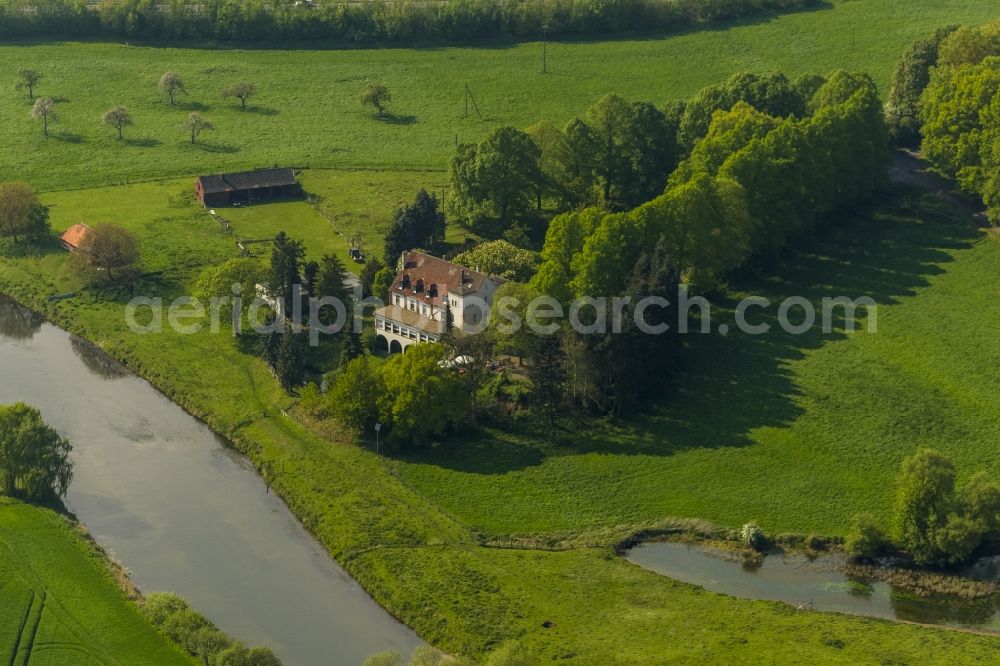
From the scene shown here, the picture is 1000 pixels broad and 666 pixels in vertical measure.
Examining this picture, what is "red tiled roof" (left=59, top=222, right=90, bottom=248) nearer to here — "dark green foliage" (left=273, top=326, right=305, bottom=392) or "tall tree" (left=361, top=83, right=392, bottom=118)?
"dark green foliage" (left=273, top=326, right=305, bottom=392)

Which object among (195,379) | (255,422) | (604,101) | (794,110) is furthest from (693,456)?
(794,110)

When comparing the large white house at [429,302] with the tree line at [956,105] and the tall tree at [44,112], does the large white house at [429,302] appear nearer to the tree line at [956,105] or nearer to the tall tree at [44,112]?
the tree line at [956,105]

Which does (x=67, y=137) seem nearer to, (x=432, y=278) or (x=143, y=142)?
(x=143, y=142)

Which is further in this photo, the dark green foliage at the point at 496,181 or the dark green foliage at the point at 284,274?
the dark green foliage at the point at 496,181

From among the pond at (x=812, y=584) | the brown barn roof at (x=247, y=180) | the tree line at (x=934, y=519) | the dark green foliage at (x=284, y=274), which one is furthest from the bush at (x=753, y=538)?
the brown barn roof at (x=247, y=180)

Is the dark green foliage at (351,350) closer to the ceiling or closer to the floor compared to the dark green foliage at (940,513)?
closer to the ceiling

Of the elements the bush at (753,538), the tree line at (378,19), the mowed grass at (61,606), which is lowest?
the mowed grass at (61,606)
